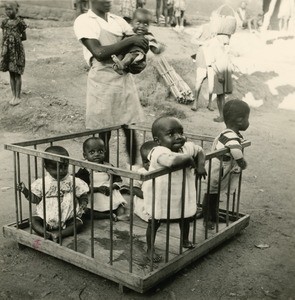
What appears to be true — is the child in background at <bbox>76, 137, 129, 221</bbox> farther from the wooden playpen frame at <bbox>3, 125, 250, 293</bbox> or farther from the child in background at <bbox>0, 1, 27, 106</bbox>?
the child in background at <bbox>0, 1, 27, 106</bbox>

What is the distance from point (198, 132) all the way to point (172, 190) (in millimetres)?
5547

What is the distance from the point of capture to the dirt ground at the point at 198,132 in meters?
3.42

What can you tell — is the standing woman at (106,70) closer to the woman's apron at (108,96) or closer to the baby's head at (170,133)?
the woman's apron at (108,96)

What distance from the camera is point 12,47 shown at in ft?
30.0

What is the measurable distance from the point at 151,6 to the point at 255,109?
7289mm

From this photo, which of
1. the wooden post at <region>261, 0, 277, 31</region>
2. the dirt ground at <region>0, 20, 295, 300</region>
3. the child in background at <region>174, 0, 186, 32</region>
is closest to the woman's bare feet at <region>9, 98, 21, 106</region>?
the dirt ground at <region>0, 20, 295, 300</region>

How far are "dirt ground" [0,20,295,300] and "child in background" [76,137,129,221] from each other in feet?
2.25

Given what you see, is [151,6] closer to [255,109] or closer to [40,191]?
[255,109]

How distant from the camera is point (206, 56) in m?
10.4

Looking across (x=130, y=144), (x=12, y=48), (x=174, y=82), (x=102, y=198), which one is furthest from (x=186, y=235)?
(x=174, y=82)

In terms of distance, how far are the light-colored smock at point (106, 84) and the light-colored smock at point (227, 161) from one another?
1081mm

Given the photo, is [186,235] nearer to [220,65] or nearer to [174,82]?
[220,65]

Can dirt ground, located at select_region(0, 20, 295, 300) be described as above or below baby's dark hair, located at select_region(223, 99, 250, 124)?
below

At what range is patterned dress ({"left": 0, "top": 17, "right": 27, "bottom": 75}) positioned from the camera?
9.14m
